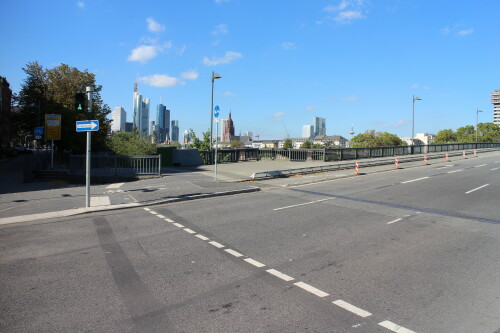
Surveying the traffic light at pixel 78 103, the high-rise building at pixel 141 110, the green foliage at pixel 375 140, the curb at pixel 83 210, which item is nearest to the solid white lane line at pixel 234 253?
the curb at pixel 83 210

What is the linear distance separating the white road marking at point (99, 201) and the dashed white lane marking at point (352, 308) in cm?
959

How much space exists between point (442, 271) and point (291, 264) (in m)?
2.46

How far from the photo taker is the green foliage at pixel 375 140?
397ft

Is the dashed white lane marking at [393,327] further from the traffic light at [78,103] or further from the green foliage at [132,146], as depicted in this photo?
the green foliage at [132,146]

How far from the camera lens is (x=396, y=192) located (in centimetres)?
1453

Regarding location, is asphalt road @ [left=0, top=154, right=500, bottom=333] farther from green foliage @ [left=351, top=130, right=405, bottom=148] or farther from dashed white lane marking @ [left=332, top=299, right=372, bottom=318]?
green foliage @ [left=351, top=130, right=405, bottom=148]

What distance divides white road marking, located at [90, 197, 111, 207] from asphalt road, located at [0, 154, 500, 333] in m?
1.38

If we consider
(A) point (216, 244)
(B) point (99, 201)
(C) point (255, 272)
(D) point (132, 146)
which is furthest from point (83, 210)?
(D) point (132, 146)

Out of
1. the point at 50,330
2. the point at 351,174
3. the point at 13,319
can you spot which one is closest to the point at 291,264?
the point at 50,330

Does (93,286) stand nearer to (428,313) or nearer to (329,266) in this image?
(329,266)

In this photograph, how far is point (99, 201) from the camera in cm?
1248

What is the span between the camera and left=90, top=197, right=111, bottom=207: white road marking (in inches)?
468

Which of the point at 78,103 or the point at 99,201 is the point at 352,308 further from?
the point at 78,103

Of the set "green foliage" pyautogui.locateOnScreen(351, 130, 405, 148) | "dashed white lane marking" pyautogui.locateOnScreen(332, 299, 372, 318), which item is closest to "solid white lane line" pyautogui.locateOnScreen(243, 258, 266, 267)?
"dashed white lane marking" pyautogui.locateOnScreen(332, 299, 372, 318)
